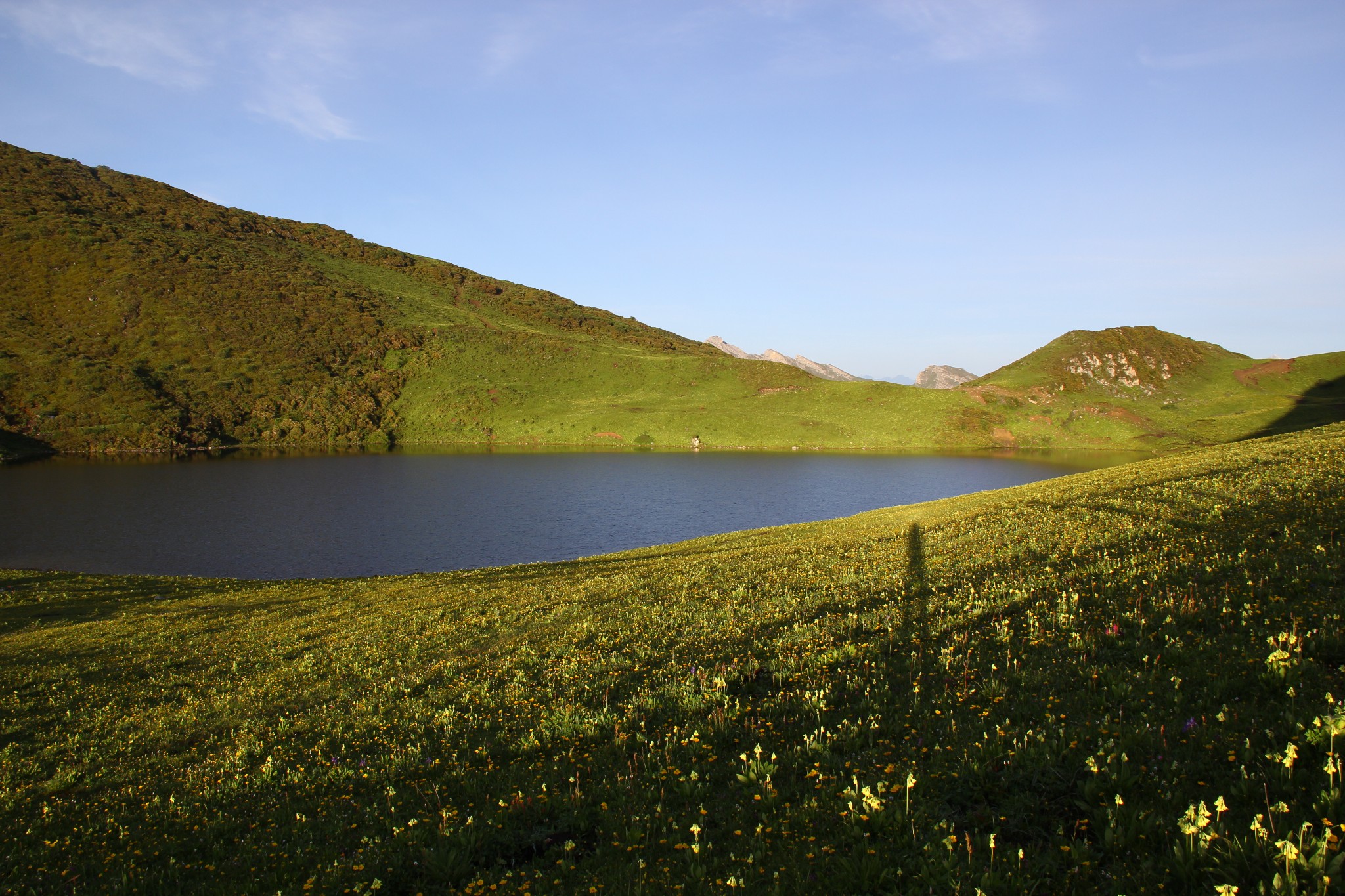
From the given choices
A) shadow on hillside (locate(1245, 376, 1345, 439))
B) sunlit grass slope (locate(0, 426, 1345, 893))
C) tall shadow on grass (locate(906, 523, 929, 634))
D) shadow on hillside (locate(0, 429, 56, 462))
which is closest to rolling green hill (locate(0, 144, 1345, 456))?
shadow on hillside (locate(1245, 376, 1345, 439))

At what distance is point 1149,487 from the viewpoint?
23.3 m

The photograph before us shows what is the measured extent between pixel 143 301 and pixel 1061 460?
25591 centimetres

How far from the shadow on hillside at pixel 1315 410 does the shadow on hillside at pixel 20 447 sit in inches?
8781

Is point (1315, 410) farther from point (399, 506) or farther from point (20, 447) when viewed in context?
point (20, 447)

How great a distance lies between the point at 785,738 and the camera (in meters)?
8.53

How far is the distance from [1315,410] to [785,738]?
637ft

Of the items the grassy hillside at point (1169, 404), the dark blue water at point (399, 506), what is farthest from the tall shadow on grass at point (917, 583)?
the grassy hillside at point (1169, 404)

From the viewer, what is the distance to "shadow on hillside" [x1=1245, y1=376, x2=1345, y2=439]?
123 m

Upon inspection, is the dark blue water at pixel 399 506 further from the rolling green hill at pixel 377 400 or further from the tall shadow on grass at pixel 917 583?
the rolling green hill at pixel 377 400

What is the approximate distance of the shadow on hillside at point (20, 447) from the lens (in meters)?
114

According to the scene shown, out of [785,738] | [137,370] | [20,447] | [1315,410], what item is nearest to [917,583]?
[785,738]

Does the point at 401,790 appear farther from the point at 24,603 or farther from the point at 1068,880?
the point at 24,603

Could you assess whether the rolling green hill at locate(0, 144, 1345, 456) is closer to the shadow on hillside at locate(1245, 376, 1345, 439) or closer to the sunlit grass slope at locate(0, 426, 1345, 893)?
the shadow on hillside at locate(1245, 376, 1345, 439)

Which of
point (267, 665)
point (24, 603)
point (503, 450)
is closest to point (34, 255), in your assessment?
point (503, 450)
